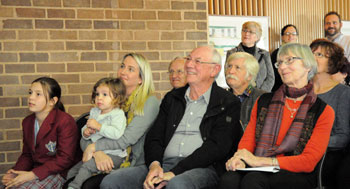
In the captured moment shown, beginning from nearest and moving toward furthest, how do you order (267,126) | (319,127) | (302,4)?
(319,127) → (267,126) → (302,4)

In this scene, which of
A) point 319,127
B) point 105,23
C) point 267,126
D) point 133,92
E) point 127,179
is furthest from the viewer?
point 105,23

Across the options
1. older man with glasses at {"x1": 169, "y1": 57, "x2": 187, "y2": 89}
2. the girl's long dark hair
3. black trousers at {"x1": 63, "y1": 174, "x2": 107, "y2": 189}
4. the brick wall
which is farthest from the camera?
the brick wall

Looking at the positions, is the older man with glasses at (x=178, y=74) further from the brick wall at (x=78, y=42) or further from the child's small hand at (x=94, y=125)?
the child's small hand at (x=94, y=125)

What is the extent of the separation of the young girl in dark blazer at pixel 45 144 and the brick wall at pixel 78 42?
0.92 metres

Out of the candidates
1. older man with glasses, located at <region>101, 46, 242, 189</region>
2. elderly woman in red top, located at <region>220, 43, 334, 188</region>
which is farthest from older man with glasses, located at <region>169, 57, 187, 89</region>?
elderly woman in red top, located at <region>220, 43, 334, 188</region>

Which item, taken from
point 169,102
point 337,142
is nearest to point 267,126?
point 337,142

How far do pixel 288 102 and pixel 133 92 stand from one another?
1240mm

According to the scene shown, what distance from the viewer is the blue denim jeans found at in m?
2.44

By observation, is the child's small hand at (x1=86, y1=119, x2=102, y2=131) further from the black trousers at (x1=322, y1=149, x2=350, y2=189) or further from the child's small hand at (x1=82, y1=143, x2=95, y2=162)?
the black trousers at (x1=322, y1=149, x2=350, y2=189)

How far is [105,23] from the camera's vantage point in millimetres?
4223

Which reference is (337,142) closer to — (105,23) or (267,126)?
(267,126)

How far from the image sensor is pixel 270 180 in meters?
2.27

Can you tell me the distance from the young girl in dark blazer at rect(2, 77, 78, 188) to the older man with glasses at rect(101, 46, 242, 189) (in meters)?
0.57

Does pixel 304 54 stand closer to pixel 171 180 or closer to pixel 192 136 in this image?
pixel 192 136
